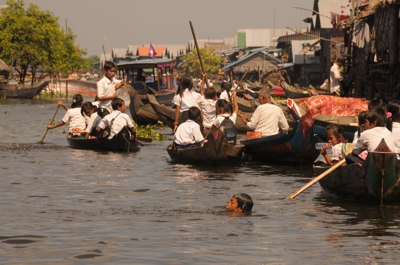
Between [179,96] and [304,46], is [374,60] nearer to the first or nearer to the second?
[179,96]

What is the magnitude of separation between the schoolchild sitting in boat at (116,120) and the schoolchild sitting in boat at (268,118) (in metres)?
2.92

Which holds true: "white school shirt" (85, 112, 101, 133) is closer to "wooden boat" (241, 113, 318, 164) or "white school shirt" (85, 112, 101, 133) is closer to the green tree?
"wooden boat" (241, 113, 318, 164)

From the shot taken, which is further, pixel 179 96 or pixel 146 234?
pixel 179 96

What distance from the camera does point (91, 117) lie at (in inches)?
758

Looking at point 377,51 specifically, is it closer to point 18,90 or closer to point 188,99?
point 188,99

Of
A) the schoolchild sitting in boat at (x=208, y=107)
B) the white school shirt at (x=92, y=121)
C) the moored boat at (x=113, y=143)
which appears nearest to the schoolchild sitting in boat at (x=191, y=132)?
the schoolchild sitting in boat at (x=208, y=107)

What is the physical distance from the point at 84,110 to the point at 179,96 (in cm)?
201

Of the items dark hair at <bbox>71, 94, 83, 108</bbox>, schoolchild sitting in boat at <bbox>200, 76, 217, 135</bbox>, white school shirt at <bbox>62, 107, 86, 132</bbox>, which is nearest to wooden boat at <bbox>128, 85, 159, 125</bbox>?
dark hair at <bbox>71, 94, 83, 108</bbox>

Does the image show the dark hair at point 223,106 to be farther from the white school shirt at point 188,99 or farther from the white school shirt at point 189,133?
the white school shirt at point 188,99

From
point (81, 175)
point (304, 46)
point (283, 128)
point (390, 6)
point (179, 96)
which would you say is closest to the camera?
point (81, 175)

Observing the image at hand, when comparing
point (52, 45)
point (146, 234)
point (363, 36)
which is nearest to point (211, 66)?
point (52, 45)

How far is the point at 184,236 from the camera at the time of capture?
9961 mm

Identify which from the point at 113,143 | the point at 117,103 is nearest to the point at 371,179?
the point at 117,103

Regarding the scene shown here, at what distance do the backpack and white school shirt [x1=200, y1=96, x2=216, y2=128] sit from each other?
1.44 metres
